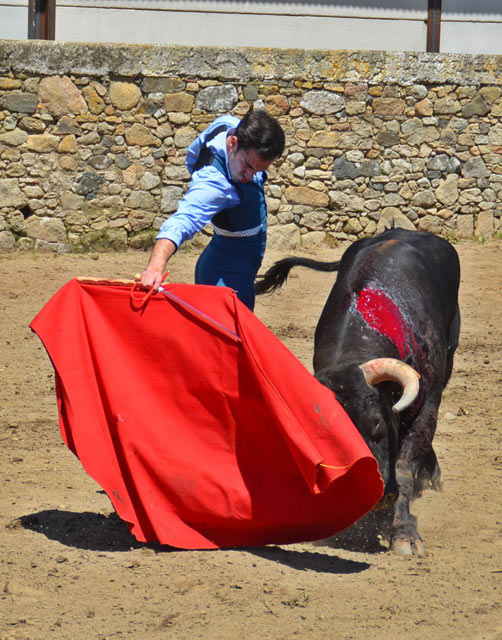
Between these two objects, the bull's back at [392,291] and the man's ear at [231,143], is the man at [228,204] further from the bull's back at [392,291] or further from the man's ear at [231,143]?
the bull's back at [392,291]

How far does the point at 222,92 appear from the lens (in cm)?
943

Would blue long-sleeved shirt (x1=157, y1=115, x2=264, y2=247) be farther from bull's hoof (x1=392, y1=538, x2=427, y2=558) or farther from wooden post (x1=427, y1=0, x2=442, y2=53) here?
wooden post (x1=427, y1=0, x2=442, y2=53)

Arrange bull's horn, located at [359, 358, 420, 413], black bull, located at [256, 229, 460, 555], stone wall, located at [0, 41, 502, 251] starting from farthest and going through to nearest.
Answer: stone wall, located at [0, 41, 502, 251]
black bull, located at [256, 229, 460, 555]
bull's horn, located at [359, 358, 420, 413]

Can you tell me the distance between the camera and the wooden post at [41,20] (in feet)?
31.4

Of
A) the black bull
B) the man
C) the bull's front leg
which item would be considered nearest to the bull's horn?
the black bull

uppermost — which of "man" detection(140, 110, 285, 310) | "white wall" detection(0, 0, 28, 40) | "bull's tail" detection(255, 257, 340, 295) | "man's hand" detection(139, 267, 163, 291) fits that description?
"white wall" detection(0, 0, 28, 40)

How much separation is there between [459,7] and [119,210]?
4.31 metres

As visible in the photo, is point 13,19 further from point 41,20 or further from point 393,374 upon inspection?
point 393,374

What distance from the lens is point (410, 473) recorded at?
13.2 feet

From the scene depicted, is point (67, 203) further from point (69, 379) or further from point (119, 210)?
point (69, 379)

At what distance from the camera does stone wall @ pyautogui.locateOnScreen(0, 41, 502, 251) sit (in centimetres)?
920

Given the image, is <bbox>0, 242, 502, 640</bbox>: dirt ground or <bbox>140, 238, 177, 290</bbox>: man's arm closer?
<bbox>0, 242, 502, 640</bbox>: dirt ground

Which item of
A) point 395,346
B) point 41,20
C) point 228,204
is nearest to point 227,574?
point 395,346

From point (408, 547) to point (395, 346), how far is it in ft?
3.03
